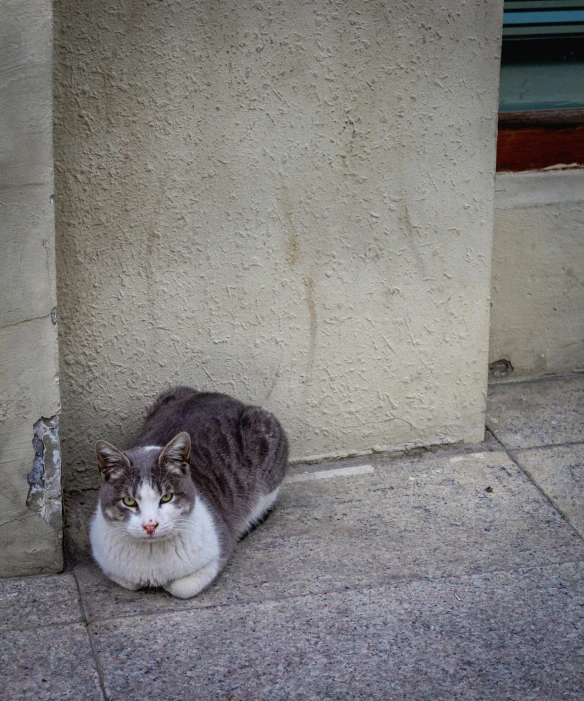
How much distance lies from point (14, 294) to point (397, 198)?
1730mm

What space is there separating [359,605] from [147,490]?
0.88 m

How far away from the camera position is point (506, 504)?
414cm

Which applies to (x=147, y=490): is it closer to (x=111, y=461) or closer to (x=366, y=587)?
(x=111, y=461)

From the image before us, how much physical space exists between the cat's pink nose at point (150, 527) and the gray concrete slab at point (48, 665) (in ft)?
1.36

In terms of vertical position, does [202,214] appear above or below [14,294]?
above

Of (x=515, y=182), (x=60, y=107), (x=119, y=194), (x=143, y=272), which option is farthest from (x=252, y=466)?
(x=515, y=182)

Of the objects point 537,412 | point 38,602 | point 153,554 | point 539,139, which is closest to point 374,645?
point 153,554

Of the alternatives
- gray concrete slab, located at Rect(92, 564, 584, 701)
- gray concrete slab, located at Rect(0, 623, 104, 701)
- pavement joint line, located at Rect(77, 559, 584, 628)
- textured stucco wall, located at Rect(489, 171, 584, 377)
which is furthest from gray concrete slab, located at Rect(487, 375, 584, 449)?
gray concrete slab, located at Rect(0, 623, 104, 701)

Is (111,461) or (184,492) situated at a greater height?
(111,461)

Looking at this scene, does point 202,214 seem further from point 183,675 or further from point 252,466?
point 183,675

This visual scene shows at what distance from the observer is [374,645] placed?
3.24m

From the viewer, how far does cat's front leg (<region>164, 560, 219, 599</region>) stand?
11.5 ft

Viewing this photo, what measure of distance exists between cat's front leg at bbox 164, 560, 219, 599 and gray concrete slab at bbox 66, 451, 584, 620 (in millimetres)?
34

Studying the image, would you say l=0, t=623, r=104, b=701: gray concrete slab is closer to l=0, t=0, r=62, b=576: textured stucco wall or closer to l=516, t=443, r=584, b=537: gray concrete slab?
l=0, t=0, r=62, b=576: textured stucco wall
